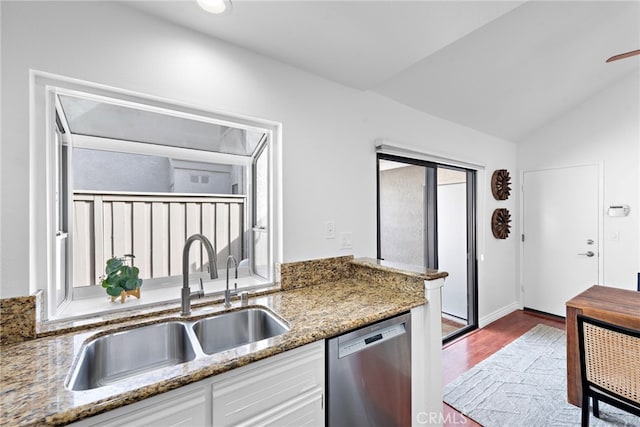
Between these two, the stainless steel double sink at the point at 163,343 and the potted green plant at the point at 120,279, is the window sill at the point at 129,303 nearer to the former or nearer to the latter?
the potted green plant at the point at 120,279

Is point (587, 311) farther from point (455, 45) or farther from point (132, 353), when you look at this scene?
point (132, 353)

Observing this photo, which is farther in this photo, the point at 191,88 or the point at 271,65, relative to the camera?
the point at 271,65

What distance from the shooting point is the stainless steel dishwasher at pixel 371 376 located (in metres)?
1.23

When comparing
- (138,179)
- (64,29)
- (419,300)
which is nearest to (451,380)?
(419,300)

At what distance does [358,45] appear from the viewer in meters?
1.63

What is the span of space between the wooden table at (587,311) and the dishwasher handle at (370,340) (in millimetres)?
1275

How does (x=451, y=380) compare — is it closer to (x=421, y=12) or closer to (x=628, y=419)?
(x=628, y=419)

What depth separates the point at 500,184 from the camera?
356 cm

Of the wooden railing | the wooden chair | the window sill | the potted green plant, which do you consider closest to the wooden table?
the wooden chair

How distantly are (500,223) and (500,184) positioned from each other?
0.50 meters

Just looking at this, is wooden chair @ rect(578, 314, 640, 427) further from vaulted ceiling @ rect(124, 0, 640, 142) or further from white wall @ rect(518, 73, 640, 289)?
white wall @ rect(518, 73, 640, 289)

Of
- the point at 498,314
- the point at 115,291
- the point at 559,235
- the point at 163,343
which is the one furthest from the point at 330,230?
the point at 559,235

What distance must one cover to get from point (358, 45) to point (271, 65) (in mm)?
545

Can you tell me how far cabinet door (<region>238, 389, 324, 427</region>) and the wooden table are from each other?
5.73 feet
